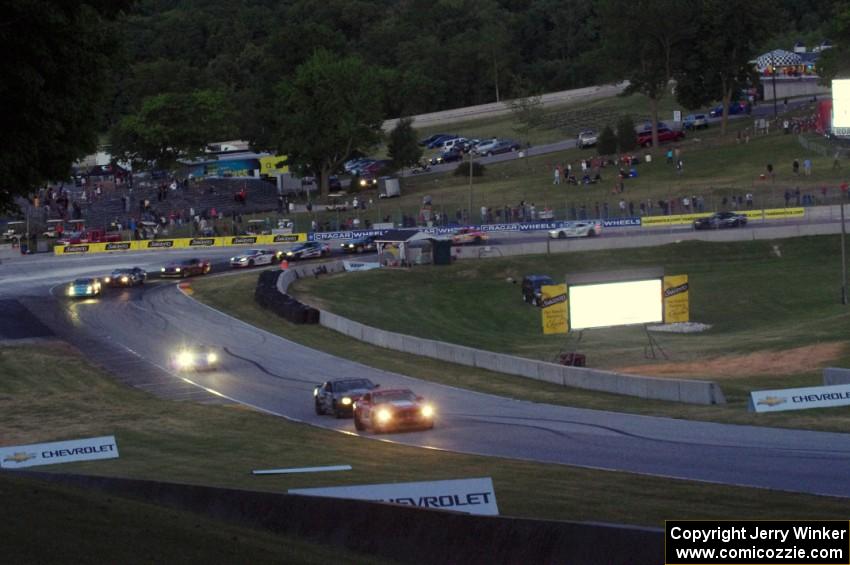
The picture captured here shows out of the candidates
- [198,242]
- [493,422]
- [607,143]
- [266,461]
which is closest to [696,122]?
[607,143]

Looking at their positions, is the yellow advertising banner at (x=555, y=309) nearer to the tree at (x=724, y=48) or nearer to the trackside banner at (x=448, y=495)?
the trackside banner at (x=448, y=495)

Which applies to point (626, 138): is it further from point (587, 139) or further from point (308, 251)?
point (308, 251)

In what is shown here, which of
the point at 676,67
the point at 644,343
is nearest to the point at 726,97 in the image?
the point at 676,67

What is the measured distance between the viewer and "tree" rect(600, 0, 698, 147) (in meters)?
117

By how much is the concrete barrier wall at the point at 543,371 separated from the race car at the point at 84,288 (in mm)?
18576

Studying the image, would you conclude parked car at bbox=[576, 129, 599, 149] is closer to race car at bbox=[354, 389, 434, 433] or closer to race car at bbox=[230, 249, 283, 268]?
race car at bbox=[230, 249, 283, 268]

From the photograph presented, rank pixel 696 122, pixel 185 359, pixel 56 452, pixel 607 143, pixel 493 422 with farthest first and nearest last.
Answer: pixel 696 122 < pixel 607 143 < pixel 185 359 < pixel 493 422 < pixel 56 452

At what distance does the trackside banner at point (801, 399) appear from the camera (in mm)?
30672

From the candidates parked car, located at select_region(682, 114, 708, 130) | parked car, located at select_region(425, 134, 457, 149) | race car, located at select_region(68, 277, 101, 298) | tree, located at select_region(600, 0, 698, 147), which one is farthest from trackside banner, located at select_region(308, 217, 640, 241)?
parked car, located at select_region(425, 134, 457, 149)

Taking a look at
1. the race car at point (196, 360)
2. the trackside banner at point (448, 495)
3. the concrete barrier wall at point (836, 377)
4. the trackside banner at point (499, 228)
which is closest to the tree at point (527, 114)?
the trackside banner at point (499, 228)

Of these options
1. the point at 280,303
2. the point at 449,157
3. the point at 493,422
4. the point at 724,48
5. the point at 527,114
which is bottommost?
the point at 493,422

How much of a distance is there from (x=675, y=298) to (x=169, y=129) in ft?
284

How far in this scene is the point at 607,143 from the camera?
384 ft

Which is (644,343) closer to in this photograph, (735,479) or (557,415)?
(557,415)
